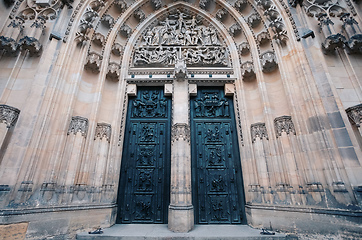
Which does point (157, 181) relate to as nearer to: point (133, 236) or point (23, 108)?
point (133, 236)

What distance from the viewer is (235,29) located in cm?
688

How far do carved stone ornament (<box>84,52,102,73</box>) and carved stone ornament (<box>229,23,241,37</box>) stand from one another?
196 inches

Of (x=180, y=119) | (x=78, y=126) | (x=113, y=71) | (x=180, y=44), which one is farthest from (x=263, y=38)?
(x=78, y=126)

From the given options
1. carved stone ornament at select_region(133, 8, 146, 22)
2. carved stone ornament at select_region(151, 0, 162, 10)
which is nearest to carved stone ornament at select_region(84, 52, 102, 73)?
carved stone ornament at select_region(133, 8, 146, 22)

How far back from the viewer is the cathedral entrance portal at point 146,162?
5.26 metres

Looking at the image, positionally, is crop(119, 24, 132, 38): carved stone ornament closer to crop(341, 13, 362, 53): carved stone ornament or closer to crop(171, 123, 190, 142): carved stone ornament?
crop(171, 123, 190, 142): carved stone ornament

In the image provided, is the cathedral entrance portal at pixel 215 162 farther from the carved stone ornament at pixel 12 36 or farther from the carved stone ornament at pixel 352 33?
the carved stone ornament at pixel 12 36

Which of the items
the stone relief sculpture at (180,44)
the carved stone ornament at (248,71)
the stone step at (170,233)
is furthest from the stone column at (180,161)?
the carved stone ornament at (248,71)

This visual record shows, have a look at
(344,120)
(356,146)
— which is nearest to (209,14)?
(344,120)

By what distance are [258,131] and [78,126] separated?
5.09 meters

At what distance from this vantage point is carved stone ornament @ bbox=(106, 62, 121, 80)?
6.09m

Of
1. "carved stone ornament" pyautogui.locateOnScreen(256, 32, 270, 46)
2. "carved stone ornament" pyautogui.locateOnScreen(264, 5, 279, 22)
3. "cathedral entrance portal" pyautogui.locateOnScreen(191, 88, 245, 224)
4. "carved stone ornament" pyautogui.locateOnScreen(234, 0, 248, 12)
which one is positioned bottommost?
"cathedral entrance portal" pyautogui.locateOnScreen(191, 88, 245, 224)

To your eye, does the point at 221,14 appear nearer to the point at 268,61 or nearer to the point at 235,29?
the point at 235,29

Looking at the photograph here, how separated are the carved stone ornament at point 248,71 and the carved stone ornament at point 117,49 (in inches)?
175
